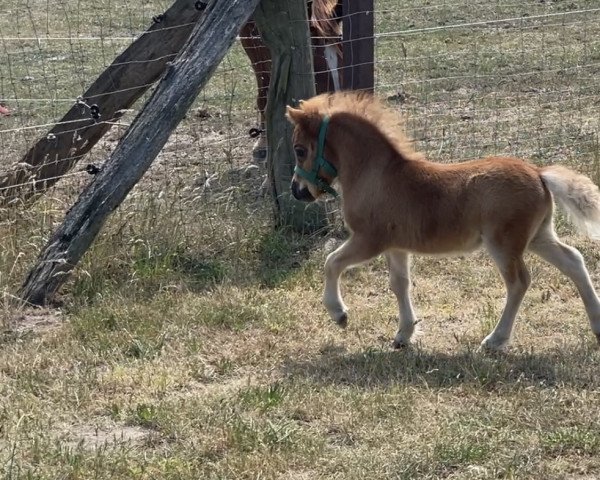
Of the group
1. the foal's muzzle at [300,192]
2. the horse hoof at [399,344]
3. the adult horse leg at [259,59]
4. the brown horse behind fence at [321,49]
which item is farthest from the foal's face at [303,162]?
the adult horse leg at [259,59]

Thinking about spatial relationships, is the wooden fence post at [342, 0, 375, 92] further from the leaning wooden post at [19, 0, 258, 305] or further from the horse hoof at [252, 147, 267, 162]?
the horse hoof at [252, 147, 267, 162]

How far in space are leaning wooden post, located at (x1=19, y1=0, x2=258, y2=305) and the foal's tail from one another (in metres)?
2.26

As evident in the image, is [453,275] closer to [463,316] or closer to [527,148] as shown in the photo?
[463,316]

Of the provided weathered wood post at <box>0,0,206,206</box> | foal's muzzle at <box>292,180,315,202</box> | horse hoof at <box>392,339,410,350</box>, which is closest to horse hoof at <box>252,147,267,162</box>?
weathered wood post at <box>0,0,206,206</box>

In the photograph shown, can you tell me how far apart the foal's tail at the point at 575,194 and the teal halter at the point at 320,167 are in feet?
3.91

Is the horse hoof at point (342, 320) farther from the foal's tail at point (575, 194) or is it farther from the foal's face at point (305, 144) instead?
the foal's tail at point (575, 194)

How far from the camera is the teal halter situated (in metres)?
6.18

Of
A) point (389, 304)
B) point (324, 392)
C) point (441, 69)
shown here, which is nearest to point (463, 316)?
point (389, 304)

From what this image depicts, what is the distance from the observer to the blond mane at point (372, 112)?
6.13m

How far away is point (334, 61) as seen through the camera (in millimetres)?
9086

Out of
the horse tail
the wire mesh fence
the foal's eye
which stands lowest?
the wire mesh fence

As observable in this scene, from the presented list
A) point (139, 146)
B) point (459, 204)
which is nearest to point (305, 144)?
point (459, 204)

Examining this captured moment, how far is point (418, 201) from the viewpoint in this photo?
588cm

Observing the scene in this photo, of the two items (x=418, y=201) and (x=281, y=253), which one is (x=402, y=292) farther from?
(x=281, y=253)
